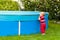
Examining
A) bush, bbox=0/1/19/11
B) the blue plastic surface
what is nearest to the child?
the blue plastic surface

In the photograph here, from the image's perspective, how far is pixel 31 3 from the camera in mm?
20281

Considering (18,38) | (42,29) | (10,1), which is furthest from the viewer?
(10,1)

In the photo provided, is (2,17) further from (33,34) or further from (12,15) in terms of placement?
(33,34)

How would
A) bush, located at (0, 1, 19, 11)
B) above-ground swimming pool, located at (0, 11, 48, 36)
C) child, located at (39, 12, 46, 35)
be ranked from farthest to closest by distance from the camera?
bush, located at (0, 1, 19, 11), child, located at (39, 12, 46, 35), above-ground swimming pool, located at (0, 11, 48, 36)

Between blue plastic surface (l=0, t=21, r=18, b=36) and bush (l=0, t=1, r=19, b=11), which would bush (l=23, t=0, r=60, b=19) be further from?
blue plastic surface (l=0, t=21, r=18, b=36)

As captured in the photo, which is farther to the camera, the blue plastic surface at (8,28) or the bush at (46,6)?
the bush at (46,6)

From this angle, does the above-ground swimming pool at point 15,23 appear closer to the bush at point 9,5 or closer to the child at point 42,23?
the child at point 42,23

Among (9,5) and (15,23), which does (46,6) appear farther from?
(15,23)

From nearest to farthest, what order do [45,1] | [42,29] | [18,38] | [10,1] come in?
[18,38] → [42,29] → [45,1] → [10,1]

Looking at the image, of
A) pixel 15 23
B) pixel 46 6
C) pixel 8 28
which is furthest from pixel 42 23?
pixel 46 6

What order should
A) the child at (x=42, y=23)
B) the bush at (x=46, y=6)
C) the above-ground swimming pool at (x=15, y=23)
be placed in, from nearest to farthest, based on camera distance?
1. the above-ground swimming pool at (x=15, y=23)
2. the child at (x=42, y=23)
3. the bush at (x=46, y=6)

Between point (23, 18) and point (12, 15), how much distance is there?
1.82 feet

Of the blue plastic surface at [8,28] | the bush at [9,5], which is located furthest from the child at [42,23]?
the bush at [9,5]

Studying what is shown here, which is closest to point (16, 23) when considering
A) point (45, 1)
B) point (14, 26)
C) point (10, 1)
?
point (14, 26)
